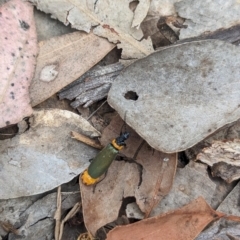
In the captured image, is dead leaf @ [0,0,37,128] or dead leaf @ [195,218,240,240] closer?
dead leaf @ [0,0,37,128]

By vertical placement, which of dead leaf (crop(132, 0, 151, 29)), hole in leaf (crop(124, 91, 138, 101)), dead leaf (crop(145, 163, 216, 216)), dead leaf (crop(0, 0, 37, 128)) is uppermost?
dead leaf (crop(0, 0, 37, 128))

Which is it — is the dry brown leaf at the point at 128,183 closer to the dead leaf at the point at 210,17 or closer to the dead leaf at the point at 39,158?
the dead leaf at the point at 39,158

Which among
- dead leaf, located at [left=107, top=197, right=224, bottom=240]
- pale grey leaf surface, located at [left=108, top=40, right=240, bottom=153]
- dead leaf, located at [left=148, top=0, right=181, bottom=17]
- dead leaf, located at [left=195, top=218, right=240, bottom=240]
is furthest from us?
dead leaf, located at [left=148, top=0, right=181, bottom=17]

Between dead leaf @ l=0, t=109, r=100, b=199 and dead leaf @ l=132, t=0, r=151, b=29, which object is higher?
dead leaf @ l=132, t=0, r=151, b=29

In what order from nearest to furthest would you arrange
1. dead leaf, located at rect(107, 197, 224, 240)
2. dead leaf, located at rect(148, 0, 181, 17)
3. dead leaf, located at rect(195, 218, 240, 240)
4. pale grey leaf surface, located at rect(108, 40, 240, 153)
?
pale grey leaf surface, located at rect(108, 40, 240, 153), dead leaf, located at rect(107, 197, 224, 240), dead leaf, located at rect(195, 218, 240, 240), dead leaf, located at rect(148, 0, 181, 17)

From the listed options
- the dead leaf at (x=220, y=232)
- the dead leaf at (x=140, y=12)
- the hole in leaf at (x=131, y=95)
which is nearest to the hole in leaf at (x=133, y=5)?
the dead leaf at (x=140, y=12)

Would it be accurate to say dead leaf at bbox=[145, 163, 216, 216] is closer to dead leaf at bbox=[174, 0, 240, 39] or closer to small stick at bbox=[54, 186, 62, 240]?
small stick at bbox=[54, 186, 62, 240]

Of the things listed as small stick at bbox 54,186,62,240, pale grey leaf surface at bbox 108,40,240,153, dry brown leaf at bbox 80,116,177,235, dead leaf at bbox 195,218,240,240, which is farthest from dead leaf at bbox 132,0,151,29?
dead leaf at bbox 195,218,240,240
